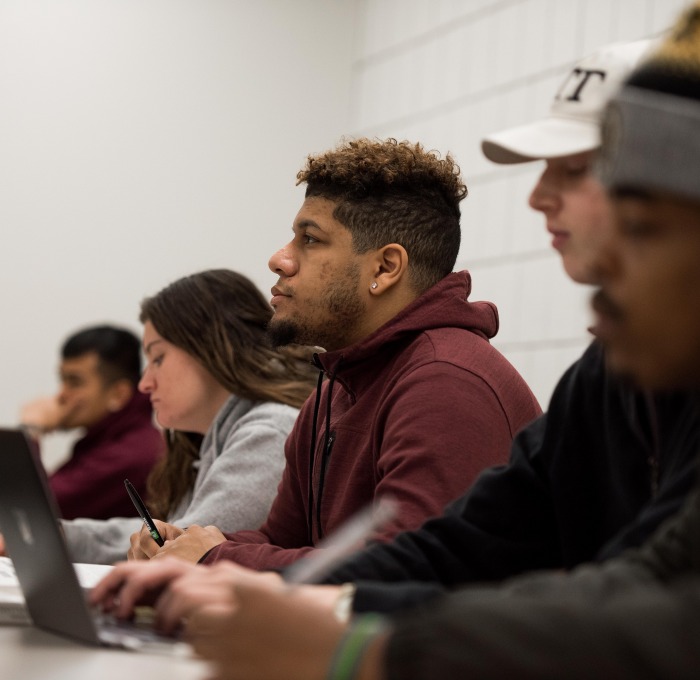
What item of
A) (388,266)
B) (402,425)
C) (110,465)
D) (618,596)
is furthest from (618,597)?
(110,465)

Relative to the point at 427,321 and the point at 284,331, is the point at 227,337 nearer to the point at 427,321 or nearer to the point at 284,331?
the point at 284,331

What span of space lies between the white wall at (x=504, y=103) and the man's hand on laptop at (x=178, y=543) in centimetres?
178

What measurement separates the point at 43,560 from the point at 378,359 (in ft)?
2.98

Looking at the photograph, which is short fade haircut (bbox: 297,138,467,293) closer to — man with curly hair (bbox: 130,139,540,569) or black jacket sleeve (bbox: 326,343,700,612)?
man with curly hair (bbox: 130,139,540,569)

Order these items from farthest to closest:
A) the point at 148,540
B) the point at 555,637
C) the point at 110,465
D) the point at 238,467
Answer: the point at 110,465 < the point at 238,467 < the point at 148,540 < the point at 555,637

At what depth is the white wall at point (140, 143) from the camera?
15.5 ft

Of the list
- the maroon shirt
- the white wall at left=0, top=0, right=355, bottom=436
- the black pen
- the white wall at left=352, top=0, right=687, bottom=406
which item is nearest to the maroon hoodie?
the black pen

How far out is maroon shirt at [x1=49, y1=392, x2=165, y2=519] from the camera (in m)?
3.55

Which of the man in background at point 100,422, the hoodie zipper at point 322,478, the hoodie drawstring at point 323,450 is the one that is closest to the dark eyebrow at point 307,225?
the hoodie drawstring at point 323,450

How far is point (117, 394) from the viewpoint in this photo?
4.17 metres

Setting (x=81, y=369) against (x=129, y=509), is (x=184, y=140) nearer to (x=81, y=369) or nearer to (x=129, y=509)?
(x=81, y=369)

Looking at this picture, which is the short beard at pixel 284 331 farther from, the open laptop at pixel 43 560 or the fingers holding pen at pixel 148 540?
the open laptop at pixel 43 560

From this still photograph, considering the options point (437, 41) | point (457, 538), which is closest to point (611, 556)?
point (457, 538)

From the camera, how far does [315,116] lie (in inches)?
206
